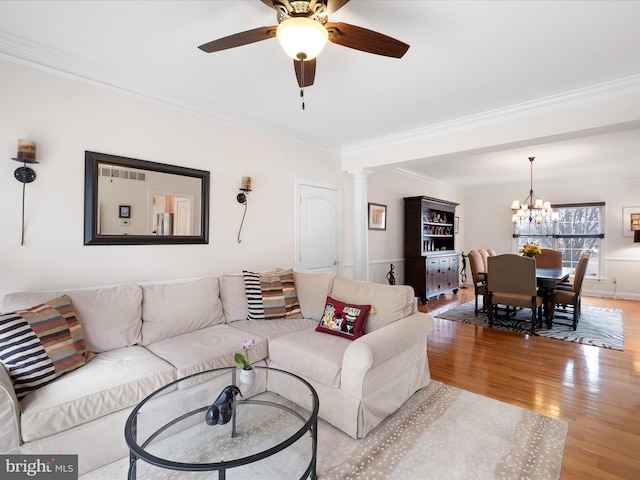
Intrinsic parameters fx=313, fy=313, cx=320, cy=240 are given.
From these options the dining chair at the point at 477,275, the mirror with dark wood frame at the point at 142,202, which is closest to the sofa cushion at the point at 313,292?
the mirror with dark wood frame at the point at 142,202

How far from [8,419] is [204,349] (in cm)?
99

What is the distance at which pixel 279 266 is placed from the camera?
3779 mm

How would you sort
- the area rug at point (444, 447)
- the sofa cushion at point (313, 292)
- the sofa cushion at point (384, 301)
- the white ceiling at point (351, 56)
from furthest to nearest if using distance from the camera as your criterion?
the sofa cushion at point (313, 292) → the sofa cushion at point (384, 301) → the white ceiling at point (351, 56) → the area rug at point (444, 447)

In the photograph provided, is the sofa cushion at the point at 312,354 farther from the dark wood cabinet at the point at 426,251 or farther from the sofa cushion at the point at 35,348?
the dark wood cabinet at the point at 426,251

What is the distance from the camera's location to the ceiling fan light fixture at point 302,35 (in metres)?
1.46

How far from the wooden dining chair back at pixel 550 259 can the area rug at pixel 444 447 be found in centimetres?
449

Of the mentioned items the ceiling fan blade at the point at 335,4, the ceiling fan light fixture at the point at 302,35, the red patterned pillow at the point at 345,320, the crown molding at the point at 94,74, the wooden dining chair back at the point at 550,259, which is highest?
the crown molding at the point at 94,74

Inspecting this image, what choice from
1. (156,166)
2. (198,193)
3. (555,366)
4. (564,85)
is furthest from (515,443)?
(156,166)

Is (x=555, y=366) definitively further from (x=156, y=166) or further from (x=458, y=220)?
(x=458, y=220)

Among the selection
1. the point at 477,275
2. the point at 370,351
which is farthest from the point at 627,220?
the point at 370,351

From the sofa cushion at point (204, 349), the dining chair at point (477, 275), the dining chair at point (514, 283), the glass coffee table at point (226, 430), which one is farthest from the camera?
the dining chair at point (477, 275)

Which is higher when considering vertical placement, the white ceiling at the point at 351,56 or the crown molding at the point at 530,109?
the white ceiling at the point at 351,56

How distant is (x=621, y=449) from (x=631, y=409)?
653 millimetres

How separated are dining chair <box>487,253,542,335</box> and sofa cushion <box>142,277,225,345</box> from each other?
359 centimetres
